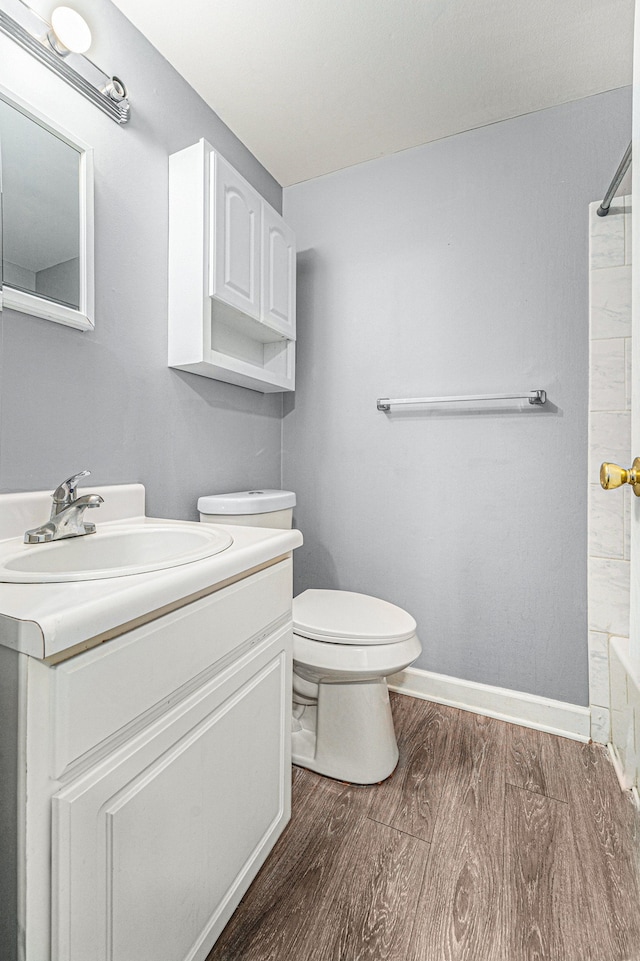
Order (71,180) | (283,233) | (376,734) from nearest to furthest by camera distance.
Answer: (71,180) → (376,734) → (283,233)

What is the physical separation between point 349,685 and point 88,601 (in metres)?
0.97

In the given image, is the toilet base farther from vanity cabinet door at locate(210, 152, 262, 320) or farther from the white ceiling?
the white ceiling

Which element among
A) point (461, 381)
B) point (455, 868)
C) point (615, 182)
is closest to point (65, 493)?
point (455, 868)

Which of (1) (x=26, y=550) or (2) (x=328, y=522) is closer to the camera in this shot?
(1) (x=26, y=550)

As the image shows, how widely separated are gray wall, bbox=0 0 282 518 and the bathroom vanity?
0.21m

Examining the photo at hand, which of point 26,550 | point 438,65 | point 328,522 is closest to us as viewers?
point 26,550

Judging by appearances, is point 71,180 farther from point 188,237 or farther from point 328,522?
point 328,522

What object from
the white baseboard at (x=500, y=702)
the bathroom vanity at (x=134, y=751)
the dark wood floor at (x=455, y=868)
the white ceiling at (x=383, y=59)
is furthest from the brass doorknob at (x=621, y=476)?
the white ceiling at (x=383, y=59)

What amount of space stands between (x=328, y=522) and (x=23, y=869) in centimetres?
155

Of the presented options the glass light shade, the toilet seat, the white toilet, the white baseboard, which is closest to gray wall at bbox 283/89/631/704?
the white baseboard

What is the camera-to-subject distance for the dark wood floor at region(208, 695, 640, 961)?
0.88 metres

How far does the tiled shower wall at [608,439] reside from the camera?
1470mm

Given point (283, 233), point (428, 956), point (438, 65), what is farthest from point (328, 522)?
point (438, 65)

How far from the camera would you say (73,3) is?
111 centimetres
